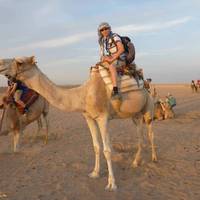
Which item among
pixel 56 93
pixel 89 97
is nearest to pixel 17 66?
pixel 56 93

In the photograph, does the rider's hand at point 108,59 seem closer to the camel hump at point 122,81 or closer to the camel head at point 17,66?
the camel hump at point 122,81

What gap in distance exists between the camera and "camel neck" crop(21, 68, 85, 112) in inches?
280

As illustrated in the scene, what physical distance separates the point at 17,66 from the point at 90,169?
2.85m

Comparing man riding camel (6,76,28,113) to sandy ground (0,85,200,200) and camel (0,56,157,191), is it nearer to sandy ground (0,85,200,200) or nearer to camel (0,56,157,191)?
sandy ground (0,85,200,200)

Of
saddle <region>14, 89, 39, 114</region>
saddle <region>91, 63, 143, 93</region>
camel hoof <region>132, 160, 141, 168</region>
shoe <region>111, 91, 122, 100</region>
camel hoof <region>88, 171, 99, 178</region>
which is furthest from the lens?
saddle <region>14, 89, 39, 114</region>

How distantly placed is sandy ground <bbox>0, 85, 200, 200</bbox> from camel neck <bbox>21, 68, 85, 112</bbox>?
1.44 meters

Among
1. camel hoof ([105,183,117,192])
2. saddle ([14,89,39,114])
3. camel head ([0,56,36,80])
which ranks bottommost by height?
camel hoof ([105,183,117,192])

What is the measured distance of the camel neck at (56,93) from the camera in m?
7.12

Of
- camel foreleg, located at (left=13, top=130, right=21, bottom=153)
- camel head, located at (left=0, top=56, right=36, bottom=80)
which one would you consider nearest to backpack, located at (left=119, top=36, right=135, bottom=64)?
camel head, located at (left=0, top=56, right=36, bottom=80)

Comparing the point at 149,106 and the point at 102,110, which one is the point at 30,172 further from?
the point at 149,106

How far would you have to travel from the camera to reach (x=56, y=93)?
7281mm

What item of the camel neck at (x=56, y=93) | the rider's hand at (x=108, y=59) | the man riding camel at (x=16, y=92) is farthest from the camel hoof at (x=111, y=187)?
the man riding camel at (x=16, y=92)

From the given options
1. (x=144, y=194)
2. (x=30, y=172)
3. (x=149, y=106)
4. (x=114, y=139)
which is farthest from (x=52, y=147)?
(x=144, y=194)

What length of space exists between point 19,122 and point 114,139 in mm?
2918
